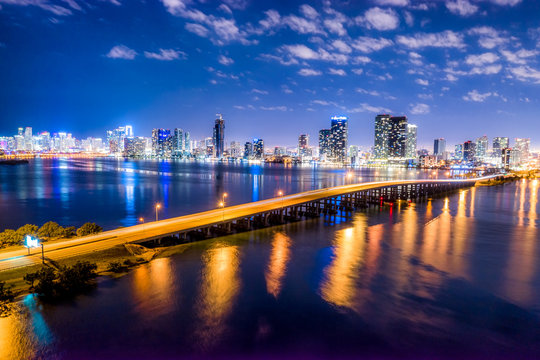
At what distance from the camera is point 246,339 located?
17484mm

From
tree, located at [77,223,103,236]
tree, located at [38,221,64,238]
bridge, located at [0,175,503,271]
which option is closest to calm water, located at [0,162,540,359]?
bridge, located at [0,175,503,271]

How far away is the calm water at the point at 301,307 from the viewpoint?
16703mm

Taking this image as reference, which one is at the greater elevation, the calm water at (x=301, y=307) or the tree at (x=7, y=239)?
the tree at (x=7, y=239)

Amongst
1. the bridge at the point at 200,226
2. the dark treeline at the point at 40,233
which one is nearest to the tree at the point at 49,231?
the dark treeline at the point at 40,233

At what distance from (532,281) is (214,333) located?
84.0ft

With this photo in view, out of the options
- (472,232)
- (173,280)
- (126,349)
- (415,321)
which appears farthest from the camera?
(472,232)

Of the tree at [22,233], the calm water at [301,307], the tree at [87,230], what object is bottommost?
the calm water at [301,307]

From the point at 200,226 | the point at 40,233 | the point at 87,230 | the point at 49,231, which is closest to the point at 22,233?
the point at 40,233

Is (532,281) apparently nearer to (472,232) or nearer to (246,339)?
(472,232)

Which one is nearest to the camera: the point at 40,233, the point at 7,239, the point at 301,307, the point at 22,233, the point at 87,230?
the point at 301,307

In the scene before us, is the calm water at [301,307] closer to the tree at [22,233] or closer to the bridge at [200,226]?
the bridge at [200,226]

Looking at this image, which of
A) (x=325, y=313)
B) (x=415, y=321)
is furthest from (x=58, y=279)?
(x=415, y=321)

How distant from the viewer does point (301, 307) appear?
2077cm

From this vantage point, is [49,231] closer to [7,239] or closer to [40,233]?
[40,233]
